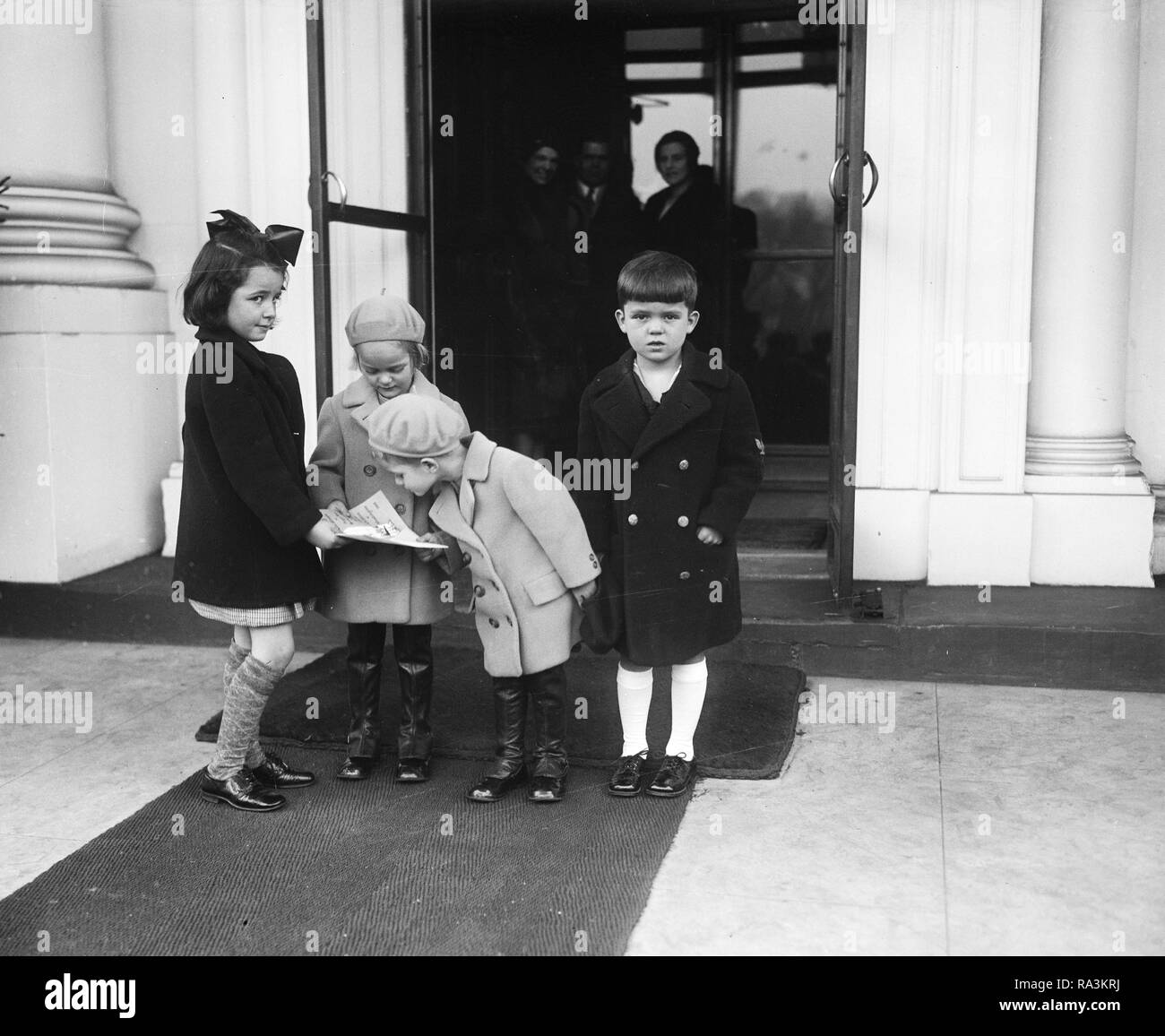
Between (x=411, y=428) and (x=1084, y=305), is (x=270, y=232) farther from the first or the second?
(x=1084, y=305)

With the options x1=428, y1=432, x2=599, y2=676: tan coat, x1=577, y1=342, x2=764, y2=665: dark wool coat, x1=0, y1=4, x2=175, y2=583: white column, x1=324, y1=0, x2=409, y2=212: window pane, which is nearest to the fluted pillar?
x1=0, y1=4, x2=175, y2=583: white column

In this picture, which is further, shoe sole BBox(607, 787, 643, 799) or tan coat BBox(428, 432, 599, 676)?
shoe sole BBox(607, 787, 643, 799)

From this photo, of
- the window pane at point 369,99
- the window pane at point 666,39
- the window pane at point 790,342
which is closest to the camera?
the window pane at point 369,99

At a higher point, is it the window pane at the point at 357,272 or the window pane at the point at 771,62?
the window pane at the point at 771,62

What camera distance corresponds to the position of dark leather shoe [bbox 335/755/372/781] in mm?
3922

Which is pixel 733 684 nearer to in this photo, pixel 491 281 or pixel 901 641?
pixel 901 641

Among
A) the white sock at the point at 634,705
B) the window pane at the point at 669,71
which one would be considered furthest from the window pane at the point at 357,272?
the window pane at the point at 669,71

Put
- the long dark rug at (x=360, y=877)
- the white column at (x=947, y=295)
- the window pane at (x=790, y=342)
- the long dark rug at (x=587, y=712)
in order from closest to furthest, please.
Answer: the long dark rug at (x=360, y=877) < the long dark rug at (x=587, y=712) < the white column at (x=947, y=295) < the window pane at (x=790, y=342)

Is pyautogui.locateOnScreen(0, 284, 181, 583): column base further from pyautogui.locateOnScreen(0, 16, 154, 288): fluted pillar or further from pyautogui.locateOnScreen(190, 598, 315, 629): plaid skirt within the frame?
pyautogui.locateOnScreen(190, 598, 315, 629): plaid skirt

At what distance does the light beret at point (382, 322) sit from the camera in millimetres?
3629

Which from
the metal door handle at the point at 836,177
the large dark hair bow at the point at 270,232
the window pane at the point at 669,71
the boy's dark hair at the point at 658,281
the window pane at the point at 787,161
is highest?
the window pane at the point at 669,71

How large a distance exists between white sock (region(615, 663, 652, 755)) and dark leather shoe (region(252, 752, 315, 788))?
92 cm

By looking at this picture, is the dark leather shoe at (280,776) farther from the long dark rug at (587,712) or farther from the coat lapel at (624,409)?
the coat lapel at (624,409)
